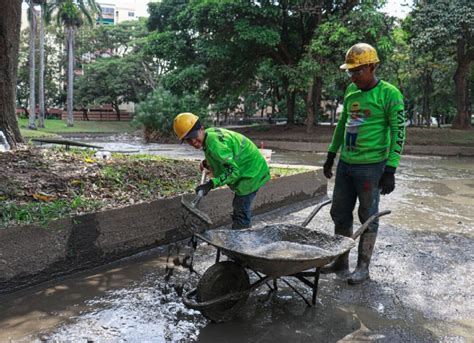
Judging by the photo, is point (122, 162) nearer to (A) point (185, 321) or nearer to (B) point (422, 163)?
(A) point (185, 321)

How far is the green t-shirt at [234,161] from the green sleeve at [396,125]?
1.17 meters

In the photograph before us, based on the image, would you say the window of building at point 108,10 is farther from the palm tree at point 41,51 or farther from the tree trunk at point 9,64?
the tree trunk at point 9,64

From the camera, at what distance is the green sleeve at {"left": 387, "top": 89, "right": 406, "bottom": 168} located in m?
4.14

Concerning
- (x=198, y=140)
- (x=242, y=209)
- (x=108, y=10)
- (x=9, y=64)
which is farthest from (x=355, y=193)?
(x=108, y=10)

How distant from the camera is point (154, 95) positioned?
2383 centimetres

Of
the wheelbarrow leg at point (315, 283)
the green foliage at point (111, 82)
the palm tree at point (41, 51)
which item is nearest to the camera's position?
the wheelbarrow leg at point (315, 283)

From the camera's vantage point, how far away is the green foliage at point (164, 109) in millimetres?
23484

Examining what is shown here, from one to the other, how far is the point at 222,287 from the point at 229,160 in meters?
1.07

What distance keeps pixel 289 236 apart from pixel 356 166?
3.11 ft

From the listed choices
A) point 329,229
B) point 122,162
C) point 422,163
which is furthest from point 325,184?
point 422,163

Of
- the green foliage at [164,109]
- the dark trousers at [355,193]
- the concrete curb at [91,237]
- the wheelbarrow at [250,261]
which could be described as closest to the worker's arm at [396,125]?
the dark trousers at [355,193]

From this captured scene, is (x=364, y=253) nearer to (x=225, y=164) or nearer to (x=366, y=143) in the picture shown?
(x=366, y=143)

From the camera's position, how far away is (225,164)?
13.2ft

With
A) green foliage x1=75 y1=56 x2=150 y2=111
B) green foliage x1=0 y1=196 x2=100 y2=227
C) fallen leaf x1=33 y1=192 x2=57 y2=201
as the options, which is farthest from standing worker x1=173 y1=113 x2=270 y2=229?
green foliage x1=75 y1=56 x2=150 y2=111
